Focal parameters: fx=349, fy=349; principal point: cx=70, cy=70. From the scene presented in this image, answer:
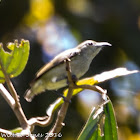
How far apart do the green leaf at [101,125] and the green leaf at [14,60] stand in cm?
36

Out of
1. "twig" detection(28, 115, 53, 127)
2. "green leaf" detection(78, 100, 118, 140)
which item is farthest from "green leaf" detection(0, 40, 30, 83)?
"green leaf" detection(78, 100, 118, 140)

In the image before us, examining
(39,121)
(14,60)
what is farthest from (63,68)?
(39,121)

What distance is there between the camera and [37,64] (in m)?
3.31

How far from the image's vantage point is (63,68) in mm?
1965

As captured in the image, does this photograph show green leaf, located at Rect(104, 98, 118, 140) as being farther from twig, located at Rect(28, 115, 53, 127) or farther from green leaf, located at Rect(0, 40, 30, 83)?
green leaf, located at Rect(0, 40, 30, 83)

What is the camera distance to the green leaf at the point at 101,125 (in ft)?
3.81

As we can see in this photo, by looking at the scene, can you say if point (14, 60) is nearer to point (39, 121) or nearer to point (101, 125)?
point (39, 121)

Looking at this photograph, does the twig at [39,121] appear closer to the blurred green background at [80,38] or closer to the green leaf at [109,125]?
the green leaf at [109,125]

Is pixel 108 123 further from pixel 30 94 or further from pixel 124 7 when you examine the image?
pixel 124 7

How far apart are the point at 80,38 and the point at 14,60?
239cm

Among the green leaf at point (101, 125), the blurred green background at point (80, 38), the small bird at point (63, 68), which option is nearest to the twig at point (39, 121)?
the green leaf at point (101, 125)

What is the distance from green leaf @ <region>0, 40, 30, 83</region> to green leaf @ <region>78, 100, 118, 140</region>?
0.36 meters

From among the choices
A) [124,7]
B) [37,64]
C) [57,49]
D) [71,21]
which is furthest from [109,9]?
[37,64]

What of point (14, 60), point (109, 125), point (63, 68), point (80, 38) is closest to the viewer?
point (109, 125)
